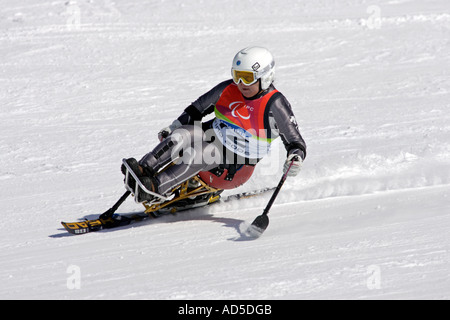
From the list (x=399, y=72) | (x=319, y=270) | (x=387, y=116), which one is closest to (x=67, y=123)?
(x=387, y=116)

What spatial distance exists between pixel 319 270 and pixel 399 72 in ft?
25.6

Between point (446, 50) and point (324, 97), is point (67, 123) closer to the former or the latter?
point (324, 97)

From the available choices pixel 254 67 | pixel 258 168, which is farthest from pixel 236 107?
pixel 258 168

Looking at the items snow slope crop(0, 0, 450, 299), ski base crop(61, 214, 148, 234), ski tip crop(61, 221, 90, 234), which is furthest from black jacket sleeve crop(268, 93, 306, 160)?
ski tip crop(61, 221, 90, 234)

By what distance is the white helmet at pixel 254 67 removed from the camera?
243 inches

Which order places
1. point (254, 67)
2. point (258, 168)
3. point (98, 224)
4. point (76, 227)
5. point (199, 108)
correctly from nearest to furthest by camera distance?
1. point (254, 67)
2. point (76, 227)
3. point (98, 224)
4. point (199, 108)
5. point (258, 168)

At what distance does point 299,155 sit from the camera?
6102 mm

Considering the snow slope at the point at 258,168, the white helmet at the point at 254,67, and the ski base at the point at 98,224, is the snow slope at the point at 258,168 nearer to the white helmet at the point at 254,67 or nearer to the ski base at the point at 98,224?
the ski base at the point at 98,224

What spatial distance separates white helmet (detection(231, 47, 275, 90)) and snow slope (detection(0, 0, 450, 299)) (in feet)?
4.40

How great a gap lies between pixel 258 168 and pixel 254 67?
7.17 ft

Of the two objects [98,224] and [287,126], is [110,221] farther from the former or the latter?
[287,126]

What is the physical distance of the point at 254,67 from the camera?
6160 millimetres

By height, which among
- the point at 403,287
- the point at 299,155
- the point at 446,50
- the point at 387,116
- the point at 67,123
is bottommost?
the point at 403,287

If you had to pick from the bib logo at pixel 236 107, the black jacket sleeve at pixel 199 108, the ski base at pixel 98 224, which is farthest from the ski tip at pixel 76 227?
the bib logo at pixel 236 107
